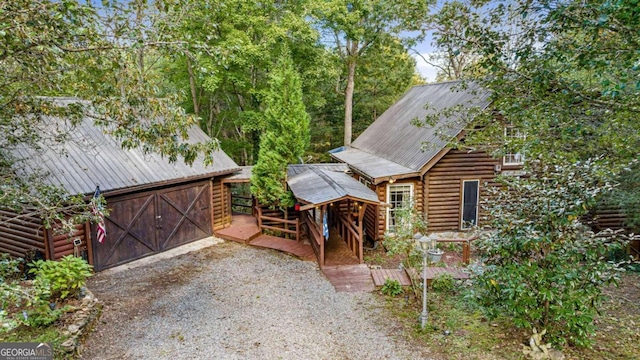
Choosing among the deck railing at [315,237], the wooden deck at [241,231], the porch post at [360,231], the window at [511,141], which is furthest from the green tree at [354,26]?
the porch post at [360,231]

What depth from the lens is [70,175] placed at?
937 cm

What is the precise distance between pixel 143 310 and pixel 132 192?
402 cm

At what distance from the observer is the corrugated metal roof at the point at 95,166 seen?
357 inches

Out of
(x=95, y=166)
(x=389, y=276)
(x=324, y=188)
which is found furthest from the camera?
Result: (x=324, y=188)

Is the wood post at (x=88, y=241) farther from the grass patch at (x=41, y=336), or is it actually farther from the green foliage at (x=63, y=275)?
the grass patch at (x=41, y=336)

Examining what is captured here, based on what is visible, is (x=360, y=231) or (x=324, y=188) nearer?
(x=360, y=231)

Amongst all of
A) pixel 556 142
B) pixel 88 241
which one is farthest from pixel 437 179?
pixel 88 241

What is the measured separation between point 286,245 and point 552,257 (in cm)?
792

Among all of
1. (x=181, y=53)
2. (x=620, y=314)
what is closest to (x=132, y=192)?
(x=181, y=53)

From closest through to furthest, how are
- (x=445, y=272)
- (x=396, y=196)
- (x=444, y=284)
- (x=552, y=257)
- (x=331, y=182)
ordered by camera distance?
(x=552, y=257)
(x=444, y=284)
(x=445, y=272)
(x=331, y=182)
(x=396, y=196)

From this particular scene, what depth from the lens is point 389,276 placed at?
8891mm

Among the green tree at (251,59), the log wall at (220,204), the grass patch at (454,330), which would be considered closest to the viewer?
the grass patch at (454,330)

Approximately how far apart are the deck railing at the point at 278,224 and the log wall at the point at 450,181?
14.3 feet

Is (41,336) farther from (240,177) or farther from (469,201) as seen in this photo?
(469,201)
